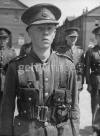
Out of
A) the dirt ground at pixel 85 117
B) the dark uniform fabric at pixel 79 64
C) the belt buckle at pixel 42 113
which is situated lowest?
the dirt ground at pixel 85 117

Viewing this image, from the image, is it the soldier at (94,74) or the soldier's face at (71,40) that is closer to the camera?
the soldier at (94,74)

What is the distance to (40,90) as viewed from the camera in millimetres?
2469

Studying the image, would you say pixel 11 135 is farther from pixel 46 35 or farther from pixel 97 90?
pixel 97 90

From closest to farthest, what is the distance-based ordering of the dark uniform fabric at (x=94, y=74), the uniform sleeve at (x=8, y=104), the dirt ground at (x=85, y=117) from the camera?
the uniform sleeve at (x=8, y=104), the dark uniform fabric at (x=94, y=74), the dirt ground at (x=85, y=117)

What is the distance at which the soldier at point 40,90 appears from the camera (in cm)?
242

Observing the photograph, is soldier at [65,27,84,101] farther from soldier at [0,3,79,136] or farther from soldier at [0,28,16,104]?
soldier at [0,3,79,136]

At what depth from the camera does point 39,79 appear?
8.20 ft

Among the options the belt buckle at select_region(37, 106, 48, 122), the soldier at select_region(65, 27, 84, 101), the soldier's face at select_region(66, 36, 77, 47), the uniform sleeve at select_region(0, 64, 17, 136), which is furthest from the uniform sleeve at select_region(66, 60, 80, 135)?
the soldier's face at select_region(66, 36, 77, 47)

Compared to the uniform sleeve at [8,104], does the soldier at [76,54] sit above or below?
above

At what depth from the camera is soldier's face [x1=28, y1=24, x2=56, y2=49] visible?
2.36m

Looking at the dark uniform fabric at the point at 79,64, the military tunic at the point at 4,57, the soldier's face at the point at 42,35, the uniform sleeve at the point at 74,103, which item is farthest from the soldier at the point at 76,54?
the soldier's face at the point at 42,35

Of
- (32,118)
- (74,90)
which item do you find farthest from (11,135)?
(74,90)

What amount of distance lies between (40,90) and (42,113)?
183 mm

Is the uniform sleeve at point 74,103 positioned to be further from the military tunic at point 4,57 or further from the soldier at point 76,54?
the soldier at point 76,54
